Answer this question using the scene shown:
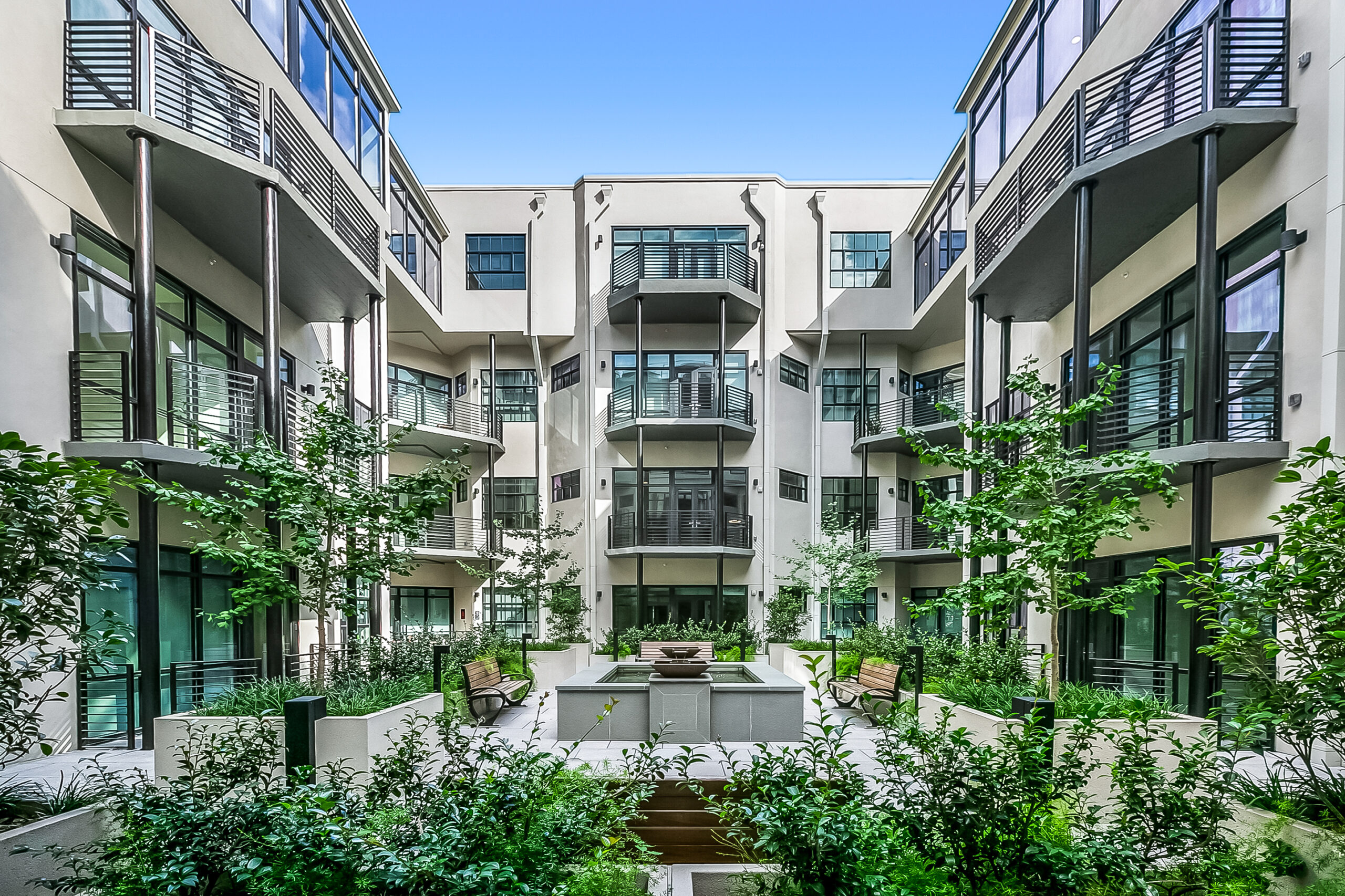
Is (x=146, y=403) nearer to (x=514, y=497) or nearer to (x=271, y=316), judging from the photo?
(x=271, y=316)

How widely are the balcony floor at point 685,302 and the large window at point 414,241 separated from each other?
5.54m

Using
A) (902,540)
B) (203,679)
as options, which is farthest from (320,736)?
(902,540)

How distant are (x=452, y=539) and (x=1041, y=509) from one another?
60.1ft

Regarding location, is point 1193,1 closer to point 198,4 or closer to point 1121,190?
point 1121,190

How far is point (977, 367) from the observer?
16344 millimetres

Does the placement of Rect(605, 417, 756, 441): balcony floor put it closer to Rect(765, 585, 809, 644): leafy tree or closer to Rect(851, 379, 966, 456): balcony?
Rect(851, 379, 966, 456): balcony

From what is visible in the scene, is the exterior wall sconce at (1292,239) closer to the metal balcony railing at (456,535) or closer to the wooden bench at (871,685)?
the wooden bench at (871,685)

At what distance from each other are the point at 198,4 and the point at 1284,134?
1571 cm

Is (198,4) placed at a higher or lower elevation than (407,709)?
higher

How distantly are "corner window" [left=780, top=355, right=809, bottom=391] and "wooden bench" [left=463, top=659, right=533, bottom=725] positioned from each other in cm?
1337

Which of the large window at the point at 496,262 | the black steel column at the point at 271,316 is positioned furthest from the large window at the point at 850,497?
the black steel column at the point at 271,316

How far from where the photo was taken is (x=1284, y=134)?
9.04 meters

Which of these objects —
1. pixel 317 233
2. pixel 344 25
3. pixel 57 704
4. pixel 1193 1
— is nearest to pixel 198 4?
pixel 317 233

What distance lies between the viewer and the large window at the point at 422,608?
23.0 metres
